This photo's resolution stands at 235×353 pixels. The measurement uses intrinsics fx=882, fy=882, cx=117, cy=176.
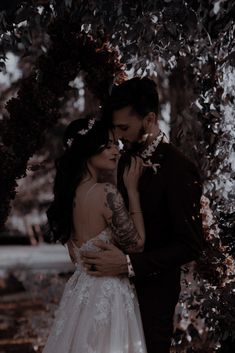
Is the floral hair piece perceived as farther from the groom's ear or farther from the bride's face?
the groom's ear

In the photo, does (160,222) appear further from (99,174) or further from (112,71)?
(112,71)

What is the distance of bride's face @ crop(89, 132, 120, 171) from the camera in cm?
450

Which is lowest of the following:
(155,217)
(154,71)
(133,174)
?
(155,217)

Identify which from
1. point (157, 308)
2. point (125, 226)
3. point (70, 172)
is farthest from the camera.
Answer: point (70, 172)

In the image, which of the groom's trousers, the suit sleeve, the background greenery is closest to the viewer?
the suit sleeve

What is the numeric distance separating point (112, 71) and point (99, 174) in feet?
3.57

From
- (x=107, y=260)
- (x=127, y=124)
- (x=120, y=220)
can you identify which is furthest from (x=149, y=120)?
(x=107, y=260)

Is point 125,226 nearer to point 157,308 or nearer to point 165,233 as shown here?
point 165,233

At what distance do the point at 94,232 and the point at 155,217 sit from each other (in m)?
0.32

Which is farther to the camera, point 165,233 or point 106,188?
point 165,233

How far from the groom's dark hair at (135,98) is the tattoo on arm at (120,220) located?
44cm

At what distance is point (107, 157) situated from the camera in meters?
4.51

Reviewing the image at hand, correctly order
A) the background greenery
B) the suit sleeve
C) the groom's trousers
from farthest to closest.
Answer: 1. the background greenery
2. the groom's trousers
3. the suit sleeve

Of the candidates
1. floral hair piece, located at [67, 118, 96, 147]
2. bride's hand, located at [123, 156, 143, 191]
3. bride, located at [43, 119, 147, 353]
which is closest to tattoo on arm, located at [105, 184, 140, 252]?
bride, located at [43, 119, 147, 353]
